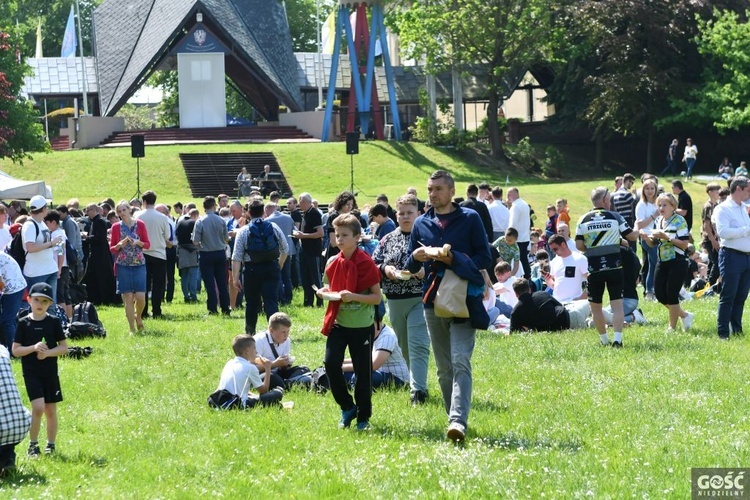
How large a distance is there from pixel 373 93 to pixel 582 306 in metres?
37.8

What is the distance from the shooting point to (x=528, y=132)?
5350 centimetres

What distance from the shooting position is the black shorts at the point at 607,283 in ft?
38.2

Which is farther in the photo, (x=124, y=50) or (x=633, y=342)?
(x=124, y=50)

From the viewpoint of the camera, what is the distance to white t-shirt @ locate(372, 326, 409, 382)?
9836 millimetres

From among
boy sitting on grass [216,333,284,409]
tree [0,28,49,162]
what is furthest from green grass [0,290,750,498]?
tree [0,28,49,162]

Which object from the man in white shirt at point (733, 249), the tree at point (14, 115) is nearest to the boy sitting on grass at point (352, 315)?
the man in white shirt at point (733, 249)

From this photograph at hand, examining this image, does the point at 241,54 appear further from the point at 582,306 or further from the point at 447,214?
the point at 447,214

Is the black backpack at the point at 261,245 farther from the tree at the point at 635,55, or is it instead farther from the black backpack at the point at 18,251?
the tree at the point at 635,55

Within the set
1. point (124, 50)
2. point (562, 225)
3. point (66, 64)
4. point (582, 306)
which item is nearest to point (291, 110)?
point (124, 50)

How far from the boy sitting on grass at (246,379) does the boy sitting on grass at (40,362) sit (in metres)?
1.67

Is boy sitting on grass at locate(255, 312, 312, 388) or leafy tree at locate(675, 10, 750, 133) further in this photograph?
leafy tree at locate(675, 10, 750, 133)

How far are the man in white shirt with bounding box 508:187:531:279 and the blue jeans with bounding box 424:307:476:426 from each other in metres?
9.84

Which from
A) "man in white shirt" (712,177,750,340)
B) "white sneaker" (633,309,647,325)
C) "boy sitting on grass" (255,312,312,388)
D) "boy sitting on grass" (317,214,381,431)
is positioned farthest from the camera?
"white sneaker" (633,309,647,325)

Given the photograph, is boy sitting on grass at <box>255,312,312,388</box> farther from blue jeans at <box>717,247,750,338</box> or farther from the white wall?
the white wall
